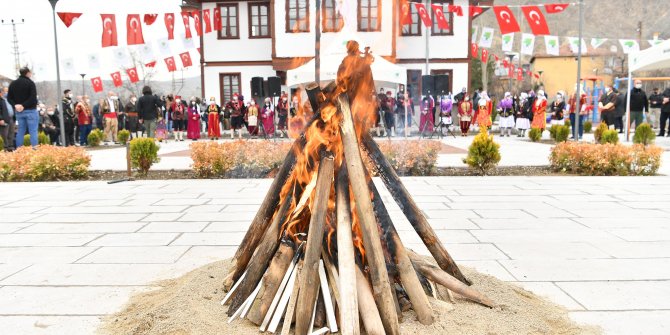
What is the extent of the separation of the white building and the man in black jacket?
44.7ft

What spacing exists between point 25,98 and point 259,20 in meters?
16.1

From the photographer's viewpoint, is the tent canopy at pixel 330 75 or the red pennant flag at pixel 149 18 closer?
the tent canopy at pixel 330 75

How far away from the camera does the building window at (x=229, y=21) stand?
26578mm

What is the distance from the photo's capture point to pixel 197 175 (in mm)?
10266

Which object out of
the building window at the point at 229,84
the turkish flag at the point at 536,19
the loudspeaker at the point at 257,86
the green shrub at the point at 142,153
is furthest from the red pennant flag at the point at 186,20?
the turkish flag at the point at 536,19

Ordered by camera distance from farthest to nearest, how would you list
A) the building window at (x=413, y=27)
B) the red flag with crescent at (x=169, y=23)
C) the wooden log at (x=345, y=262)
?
the building window at (x=413, y=27)
the red flag with crescent at (x=169, y=23)
the wooden log at (x=345, y=262)

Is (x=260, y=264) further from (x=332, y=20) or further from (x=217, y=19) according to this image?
(x=217, y=19)

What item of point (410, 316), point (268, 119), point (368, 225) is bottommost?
point (410, 316)

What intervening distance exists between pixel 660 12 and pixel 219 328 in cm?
13300

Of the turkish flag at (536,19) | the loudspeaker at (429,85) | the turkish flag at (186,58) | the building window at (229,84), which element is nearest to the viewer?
the turkish flag at (536,19)

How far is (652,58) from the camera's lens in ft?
50.9

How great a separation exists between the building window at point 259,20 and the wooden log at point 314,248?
2494cm

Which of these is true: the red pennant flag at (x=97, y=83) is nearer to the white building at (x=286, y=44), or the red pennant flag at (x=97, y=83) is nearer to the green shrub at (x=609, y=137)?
the white building at (x=286, y=44)

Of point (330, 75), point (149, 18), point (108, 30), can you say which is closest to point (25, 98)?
point (108, 30)
